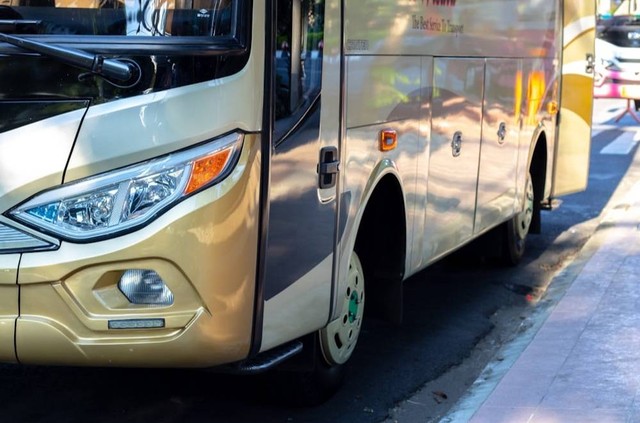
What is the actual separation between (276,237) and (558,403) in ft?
6.32

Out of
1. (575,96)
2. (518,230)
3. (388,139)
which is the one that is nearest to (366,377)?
(388,139)

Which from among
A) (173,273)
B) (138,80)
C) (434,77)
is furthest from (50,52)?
(434,77)

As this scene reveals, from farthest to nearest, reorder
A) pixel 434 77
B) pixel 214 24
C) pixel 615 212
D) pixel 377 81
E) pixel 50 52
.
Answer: pixel 615 212 < pixel 434 77 < pixel 377 81 < pixel 214 24 < pixel 50 52

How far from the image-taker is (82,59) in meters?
3.95

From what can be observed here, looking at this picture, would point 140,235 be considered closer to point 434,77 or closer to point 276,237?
point 276,237

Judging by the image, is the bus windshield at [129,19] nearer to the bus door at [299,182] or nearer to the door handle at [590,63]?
the bus door at [299,182]

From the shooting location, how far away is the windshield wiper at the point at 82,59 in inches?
155

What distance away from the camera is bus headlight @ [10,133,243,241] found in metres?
4.01

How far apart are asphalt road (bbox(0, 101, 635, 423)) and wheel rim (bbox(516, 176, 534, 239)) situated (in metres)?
0.36

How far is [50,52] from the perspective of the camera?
394 cm

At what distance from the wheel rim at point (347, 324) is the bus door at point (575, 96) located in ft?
15.8

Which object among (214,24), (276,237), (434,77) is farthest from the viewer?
(434,77)

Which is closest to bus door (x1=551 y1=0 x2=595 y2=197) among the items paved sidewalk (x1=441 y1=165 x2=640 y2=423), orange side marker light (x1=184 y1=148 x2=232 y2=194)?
paved sidewalk (x1=441 y1=165 x2=640 y2=423)

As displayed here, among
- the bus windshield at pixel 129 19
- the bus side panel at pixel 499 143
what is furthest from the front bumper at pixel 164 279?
the bus side panel at pixel 499 143
